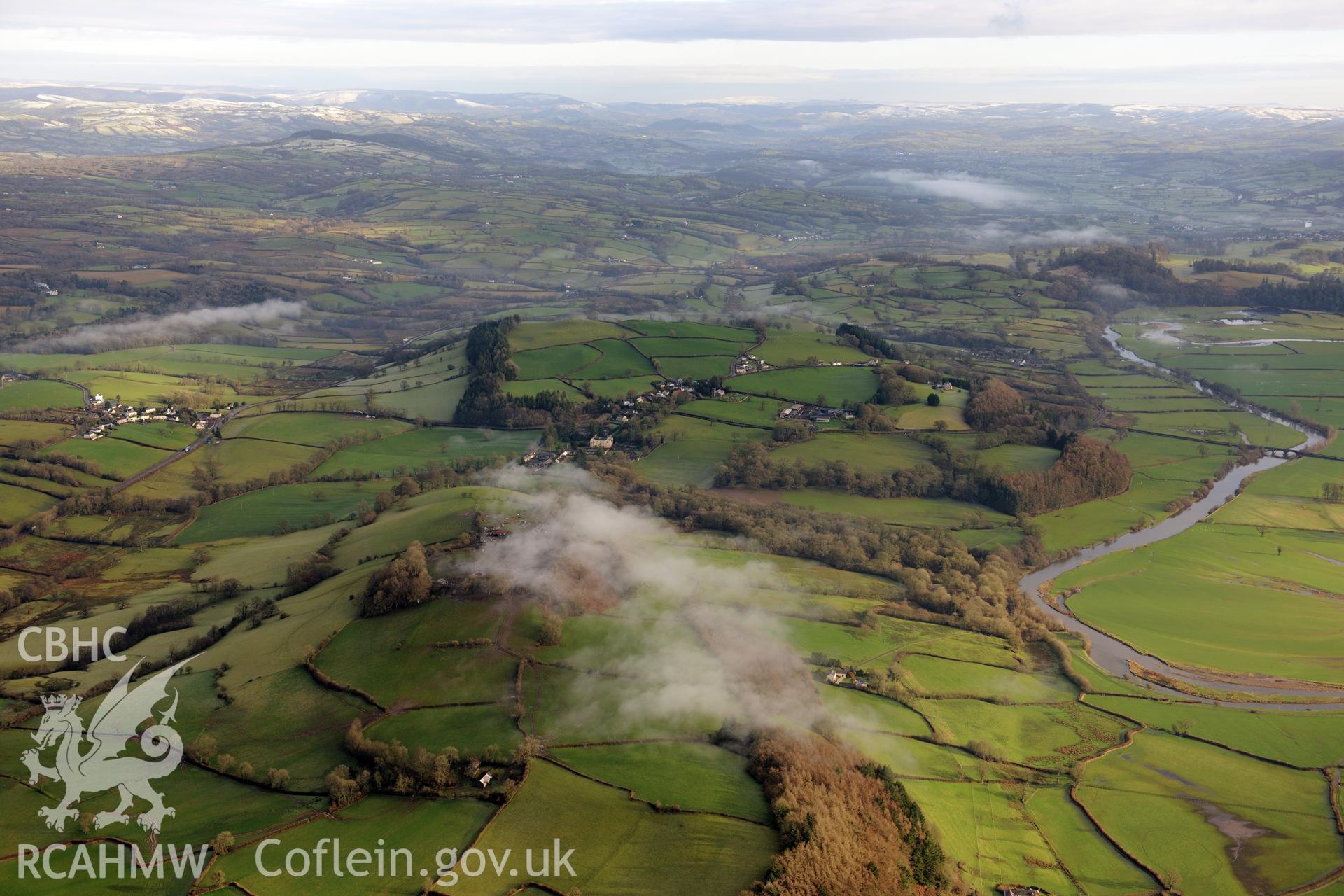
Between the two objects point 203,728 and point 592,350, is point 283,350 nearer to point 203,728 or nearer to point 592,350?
point 592,350

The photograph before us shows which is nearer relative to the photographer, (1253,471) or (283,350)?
(1253,471)

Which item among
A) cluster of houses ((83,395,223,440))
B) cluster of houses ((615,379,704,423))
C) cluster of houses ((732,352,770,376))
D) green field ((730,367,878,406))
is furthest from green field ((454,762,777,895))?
cluster of houses ((83,395,223,440))

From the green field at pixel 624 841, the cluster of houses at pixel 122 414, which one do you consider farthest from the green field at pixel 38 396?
the green field at pixel 624 841

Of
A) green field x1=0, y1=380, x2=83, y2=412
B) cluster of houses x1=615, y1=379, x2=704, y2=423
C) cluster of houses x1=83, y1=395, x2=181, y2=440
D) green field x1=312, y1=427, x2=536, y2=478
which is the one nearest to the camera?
green field x1=312, y1=427, x2=536, y2=478

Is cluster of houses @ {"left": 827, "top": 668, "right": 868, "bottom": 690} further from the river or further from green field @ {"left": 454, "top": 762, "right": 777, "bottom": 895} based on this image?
the river

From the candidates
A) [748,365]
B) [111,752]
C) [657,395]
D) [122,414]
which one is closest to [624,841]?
[111,752]

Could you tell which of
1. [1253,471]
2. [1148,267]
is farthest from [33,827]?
[1148,267]

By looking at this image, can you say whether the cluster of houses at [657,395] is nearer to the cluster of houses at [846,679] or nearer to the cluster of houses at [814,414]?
the cluster of houses at [814,414]
